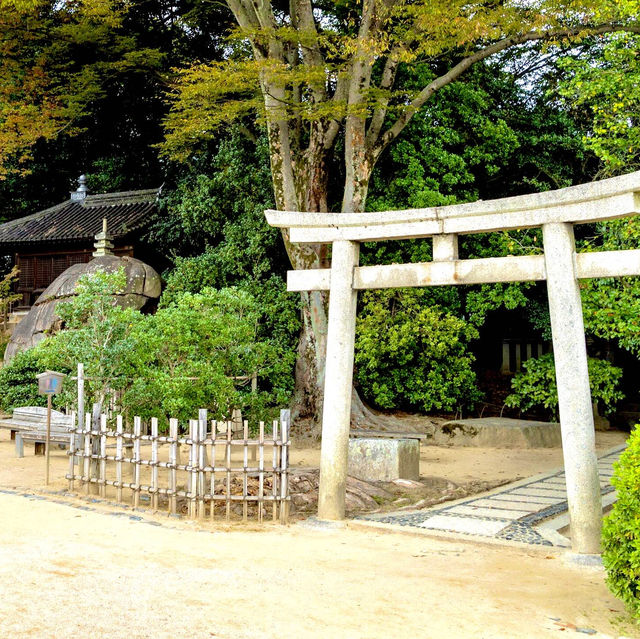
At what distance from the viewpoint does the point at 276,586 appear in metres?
5.60

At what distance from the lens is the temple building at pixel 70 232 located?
22195 millimetres

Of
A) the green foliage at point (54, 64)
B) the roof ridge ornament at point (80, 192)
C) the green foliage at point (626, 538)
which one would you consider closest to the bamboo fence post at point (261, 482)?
the green foliage at point (626, 538)

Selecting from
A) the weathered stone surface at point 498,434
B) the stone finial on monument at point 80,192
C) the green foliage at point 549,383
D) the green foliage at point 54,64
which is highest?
the green foliage at point 54,64

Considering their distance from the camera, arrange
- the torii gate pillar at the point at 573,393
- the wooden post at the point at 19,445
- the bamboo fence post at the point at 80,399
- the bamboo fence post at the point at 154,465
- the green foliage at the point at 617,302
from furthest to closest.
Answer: the wooden post at the point at 19,445
the green foliage at the point at 617,302
the bamboo fence post at the point at 80,399
the bamboo fence post at the point at 154,465
the torii gate pillar at the point at 573,393

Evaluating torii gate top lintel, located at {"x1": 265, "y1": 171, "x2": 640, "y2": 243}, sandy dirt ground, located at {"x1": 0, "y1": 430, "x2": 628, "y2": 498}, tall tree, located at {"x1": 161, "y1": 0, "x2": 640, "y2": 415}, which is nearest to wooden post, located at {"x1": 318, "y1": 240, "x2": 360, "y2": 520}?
torii gate top lintel, located at {"x1": 265, "y1": 171, "x2": 640, "y2": 243}

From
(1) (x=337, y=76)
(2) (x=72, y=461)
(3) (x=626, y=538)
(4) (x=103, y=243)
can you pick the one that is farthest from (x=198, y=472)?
(4) (x=103, y=243)

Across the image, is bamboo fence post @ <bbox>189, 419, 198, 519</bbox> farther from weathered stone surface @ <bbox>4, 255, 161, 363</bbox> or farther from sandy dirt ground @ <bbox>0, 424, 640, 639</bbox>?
weathered stone surface @ <bbox>4, 255, 161, 363</bbox>

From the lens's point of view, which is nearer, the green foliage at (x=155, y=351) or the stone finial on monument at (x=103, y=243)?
the green foliage at (x=155, y=351)

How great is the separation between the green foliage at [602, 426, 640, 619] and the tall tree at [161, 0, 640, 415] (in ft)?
33.8

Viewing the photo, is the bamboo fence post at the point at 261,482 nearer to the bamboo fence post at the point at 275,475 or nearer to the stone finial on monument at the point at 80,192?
the bamboo fence post at the point at 275,475

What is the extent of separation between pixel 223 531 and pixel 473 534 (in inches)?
98.3

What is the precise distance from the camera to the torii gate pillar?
6.77 m

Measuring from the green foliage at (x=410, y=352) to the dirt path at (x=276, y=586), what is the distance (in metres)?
9.29

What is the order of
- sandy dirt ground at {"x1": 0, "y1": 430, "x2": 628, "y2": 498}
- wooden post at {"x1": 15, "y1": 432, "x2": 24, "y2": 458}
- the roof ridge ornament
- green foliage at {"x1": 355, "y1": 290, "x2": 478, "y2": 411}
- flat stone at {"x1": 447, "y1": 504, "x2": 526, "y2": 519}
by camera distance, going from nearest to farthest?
flat stone at {"x1": 447, "y1": 504, "x2": 526, "y2": 519}, sandy dirt ground at {"x1": 0, "y1": 430, "x2": 628, "y2": 498}, wooden post at {"x1": 15, "y1": 432, "x2": 24, "y2": 458}, green foliage at {"x1": 355, "y1": 290, "x2": 478, "y2": 411}, the roof ridge ornament
